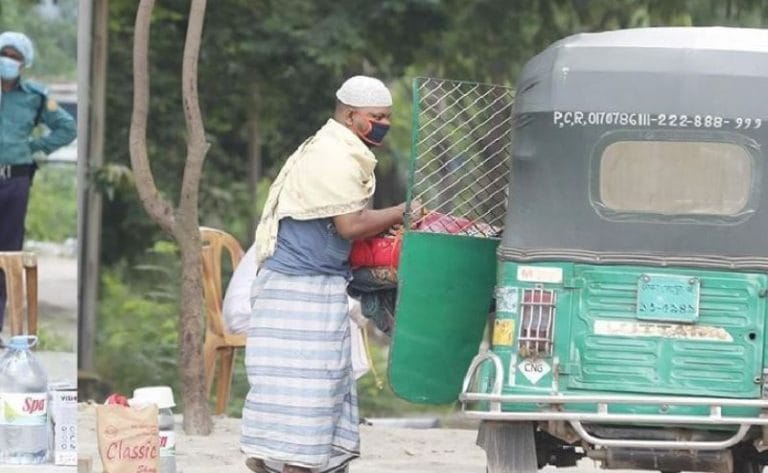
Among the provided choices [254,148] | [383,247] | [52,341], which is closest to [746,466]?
[383,247]

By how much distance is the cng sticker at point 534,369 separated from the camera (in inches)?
269

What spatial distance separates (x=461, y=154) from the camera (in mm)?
7488

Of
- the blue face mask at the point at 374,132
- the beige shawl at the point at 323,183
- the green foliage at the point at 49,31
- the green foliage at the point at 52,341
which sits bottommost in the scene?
the green foliage at the point at 52,341

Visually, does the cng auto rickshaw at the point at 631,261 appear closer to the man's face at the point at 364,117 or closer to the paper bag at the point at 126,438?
the man's face at the point at 364,117

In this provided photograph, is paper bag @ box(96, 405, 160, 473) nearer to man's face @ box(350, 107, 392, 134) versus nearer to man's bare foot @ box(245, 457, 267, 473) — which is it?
man's bare foot @ box(245, 457, 267, 473)

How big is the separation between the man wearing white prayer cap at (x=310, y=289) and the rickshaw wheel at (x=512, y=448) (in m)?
0.60

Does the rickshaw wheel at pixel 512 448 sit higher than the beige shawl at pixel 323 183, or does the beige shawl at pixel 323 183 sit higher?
the beige shawl at pixel 323 183

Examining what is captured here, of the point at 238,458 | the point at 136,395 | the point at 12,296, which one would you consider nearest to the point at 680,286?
the point at 136,395

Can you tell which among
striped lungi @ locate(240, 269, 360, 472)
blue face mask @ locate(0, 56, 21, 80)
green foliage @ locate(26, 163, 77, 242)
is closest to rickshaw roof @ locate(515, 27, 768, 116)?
striped lungi @ locate(240, 269, 360, 472)

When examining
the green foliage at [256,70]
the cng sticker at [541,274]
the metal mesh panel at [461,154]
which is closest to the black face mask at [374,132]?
the metal mesh panel at [461,154]

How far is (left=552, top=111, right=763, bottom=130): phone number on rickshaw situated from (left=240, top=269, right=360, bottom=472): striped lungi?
1.05m

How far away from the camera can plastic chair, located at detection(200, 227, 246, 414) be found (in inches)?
418

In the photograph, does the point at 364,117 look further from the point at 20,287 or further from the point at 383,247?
the point at 20,287

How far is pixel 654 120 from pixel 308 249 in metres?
1.34
